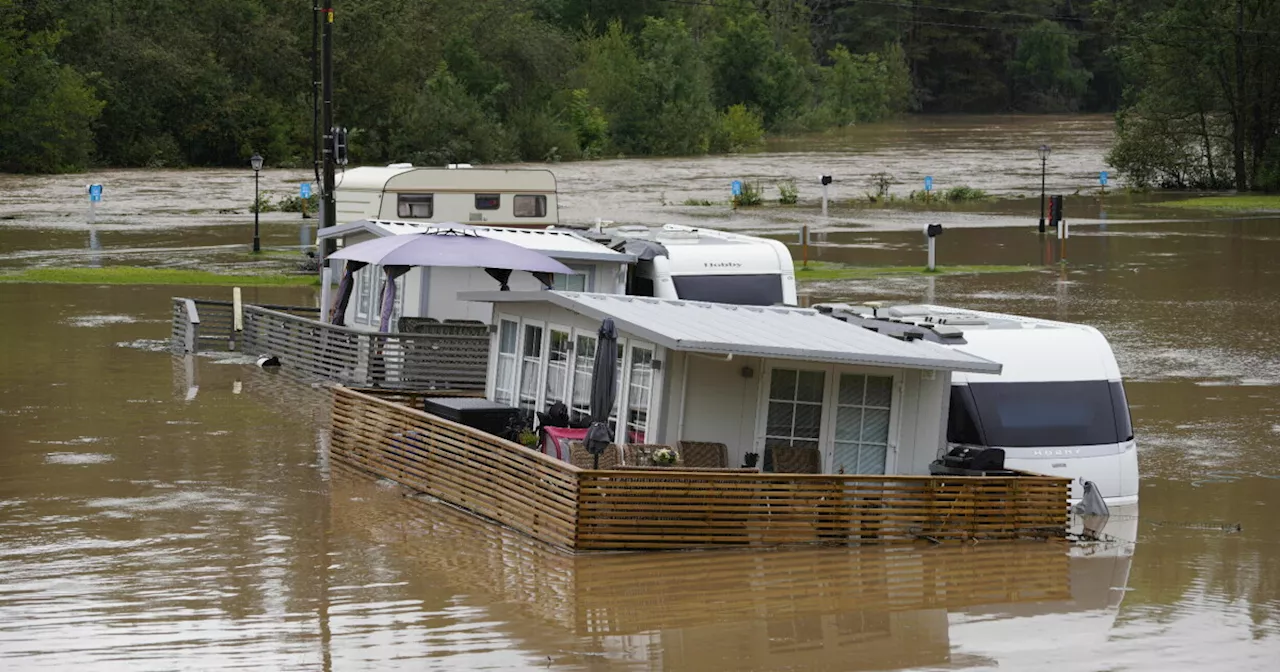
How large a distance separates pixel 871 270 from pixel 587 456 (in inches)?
1131

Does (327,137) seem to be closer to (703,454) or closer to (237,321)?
(237,321)

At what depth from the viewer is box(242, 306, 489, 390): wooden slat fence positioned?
86.2 feet

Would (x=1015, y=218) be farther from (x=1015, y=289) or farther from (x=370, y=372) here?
(x=370, y=372)

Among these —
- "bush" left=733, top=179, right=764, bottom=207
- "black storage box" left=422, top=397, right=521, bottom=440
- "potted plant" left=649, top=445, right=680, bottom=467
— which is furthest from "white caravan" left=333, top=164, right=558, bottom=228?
"bush" left=733, top=179, right=764, bottom=207

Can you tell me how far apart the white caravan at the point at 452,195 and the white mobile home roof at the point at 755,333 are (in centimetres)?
1503

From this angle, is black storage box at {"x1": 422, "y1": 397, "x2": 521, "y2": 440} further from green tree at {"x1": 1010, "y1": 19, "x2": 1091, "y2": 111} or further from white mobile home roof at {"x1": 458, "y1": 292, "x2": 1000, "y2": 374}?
green tree at {"x1": 1010, "y1": 19, "x2": 1091, "y2": 111}

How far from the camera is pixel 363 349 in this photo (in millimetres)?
27062

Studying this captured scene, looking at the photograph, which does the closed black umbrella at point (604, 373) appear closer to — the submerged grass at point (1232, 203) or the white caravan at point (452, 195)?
the white caravan at point (452, 195)

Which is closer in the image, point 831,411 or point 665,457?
point 665,457

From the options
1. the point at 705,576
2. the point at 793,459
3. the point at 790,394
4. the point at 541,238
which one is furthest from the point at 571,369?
the point at 541,238

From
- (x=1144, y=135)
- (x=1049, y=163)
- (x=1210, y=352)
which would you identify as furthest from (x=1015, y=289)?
(x=1049, y=163)

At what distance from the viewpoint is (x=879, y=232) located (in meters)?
58.5

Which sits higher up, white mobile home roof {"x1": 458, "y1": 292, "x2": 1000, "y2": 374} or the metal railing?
white mobile home roof {"x1": 458, "y1": 292, "x2": 1000, "y2": 374}

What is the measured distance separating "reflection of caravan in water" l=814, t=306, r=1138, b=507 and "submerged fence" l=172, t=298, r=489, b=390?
8.62m
